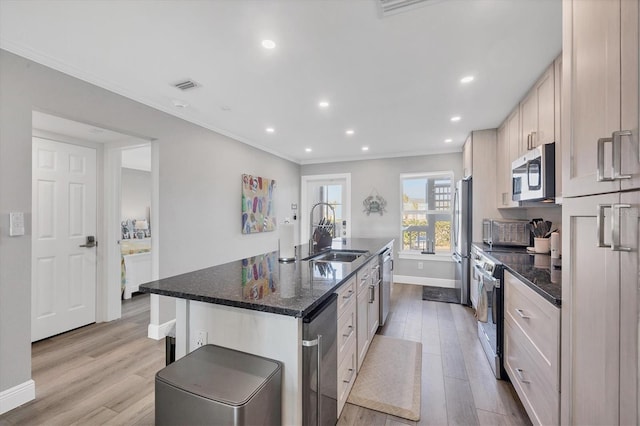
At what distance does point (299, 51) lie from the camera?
1.95 meters

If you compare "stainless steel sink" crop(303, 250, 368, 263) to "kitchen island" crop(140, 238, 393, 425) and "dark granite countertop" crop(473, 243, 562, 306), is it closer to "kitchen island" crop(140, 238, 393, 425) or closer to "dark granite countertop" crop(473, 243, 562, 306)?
"kitchen island" crop(140, 238, 393, 425)

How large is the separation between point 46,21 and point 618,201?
291 cm

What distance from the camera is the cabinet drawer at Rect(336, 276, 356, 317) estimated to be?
165cm

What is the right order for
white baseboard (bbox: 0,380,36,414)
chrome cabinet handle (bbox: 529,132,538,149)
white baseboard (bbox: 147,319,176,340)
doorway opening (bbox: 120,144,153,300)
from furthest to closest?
doorway opening (bbox: 120,144,153,300), white baseboard (bbox: 147,319,176,340), chrome cabinet handle (bbox: 529,132,538,149), white baseboard (bbox: 0,380,36,414)

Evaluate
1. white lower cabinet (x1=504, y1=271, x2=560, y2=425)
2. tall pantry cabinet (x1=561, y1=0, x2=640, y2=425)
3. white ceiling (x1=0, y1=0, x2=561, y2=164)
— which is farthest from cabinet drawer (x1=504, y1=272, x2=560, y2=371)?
white ceiling (x1=0, y1=0, x2=561, y2=164)

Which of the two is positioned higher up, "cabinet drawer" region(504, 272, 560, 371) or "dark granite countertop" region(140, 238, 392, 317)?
"dark granite countertop" region(140, 238, 392, 317)

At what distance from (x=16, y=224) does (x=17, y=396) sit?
3.85ft

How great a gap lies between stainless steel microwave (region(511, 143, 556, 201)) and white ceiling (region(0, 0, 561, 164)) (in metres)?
0.68

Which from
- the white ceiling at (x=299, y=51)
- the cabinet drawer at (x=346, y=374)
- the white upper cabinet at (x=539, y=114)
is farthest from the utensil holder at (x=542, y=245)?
the cabinet drawer at (x=346, y=374)

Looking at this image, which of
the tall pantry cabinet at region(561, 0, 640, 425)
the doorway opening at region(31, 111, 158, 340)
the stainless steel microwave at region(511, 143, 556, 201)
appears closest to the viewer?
the tall pantry cabinet at region(561, 0, 640, 425)

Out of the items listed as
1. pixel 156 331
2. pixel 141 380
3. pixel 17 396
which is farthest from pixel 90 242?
pixel 141 380

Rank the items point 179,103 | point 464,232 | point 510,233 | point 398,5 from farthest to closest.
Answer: point 464,232 < point 510,233 < point 179,103 < point 398,5

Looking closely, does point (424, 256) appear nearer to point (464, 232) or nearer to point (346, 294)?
point (464, 232)

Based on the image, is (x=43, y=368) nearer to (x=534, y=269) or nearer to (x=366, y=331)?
(x=366, y=331)
